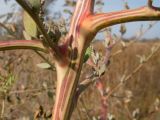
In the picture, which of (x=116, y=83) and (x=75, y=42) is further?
(x=116, y=83)

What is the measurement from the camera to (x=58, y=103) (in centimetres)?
49

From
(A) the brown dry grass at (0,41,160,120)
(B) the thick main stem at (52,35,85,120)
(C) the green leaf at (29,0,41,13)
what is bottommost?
(A) the brown dry grass at (0,41,160,120)

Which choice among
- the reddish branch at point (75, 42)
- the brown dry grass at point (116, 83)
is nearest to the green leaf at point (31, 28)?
the reddish branch at point (75, 42)

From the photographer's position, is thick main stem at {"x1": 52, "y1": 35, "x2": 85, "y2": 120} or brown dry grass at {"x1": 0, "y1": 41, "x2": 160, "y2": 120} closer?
thick main stem at {"x1": 52, "y1": 35, "x2": 85, "y2": 120}

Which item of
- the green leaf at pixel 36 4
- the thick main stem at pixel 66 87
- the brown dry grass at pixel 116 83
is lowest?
the brown dry grass at pixel 116 83

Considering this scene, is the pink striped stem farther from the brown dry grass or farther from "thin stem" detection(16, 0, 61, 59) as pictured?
the brown dry grass

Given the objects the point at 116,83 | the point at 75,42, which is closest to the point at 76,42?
the point at 75,42

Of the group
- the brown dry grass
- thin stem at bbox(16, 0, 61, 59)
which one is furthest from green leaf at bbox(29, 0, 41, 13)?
the brown dry grass

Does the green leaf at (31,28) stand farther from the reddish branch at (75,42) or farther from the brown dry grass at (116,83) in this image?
the brown dry grass at (116,83)

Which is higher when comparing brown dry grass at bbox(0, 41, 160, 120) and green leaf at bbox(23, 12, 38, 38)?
green leaf at bbox(23, 12, 38, 38)

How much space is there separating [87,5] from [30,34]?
7cm

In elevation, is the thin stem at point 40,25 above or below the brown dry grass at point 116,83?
above

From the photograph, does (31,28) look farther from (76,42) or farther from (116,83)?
(116,83)

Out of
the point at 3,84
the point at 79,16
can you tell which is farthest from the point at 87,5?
the point at 3,84
